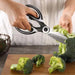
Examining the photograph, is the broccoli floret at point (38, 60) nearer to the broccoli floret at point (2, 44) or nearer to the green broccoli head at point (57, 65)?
the green broccoli head at point (57, 65)

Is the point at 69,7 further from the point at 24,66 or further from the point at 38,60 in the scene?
the point at 24,66

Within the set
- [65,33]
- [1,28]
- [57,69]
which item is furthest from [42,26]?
[1,28]

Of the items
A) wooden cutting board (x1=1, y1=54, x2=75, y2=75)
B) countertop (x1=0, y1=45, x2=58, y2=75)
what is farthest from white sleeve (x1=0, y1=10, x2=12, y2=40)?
wooden cutting board (x1=1, y1=54, x2=75, y2=75)

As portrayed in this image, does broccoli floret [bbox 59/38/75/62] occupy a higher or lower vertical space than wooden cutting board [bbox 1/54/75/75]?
higher

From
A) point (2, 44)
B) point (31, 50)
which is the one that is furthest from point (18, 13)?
point (31, 50)

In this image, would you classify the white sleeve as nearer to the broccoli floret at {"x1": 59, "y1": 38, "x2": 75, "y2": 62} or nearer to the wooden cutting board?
the wooden cutting board

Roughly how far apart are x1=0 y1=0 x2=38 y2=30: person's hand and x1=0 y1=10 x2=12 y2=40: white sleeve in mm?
286

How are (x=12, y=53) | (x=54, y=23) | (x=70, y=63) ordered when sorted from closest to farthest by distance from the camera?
(x=70, y=63) < (x=12, y=53) < (x=54, y=23)

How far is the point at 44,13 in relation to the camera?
1.69 metres

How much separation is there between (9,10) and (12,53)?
382 mm

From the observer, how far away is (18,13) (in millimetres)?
1334

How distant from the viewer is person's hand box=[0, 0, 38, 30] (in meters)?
1.32

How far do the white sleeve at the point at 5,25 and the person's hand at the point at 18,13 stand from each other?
11.3 inches

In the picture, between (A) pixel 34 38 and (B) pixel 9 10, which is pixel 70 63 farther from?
(B) pixel 9 10
